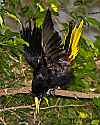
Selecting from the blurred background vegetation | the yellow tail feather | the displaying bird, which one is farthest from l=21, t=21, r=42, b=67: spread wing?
the blurred background vegetation

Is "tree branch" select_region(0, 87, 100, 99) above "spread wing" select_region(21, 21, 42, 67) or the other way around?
the other way around

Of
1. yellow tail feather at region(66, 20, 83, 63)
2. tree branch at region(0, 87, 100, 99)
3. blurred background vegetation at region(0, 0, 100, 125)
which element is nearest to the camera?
yellow tail feather at region(66, 20, 83, 63)

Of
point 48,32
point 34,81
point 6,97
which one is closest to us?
point 48,32

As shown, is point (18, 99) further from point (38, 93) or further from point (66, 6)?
point (66, 6)

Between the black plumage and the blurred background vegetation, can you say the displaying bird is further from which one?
the blurred background vegetation

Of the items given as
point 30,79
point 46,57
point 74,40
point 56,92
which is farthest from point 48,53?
point 30,79

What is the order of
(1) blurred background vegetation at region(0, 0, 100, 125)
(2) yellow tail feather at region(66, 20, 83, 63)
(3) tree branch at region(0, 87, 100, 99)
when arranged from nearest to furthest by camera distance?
(2) yellow tail feather at region(66, 20, 83, 63)
(3) tree branch at region(0, 87, 100, 99)
(1) blurred background vegetation at region(0, 0, 100, 125)

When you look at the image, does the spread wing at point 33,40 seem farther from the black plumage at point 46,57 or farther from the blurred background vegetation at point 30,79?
the blurred background vegetation at point 30,79

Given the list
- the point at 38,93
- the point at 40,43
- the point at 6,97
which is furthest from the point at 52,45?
the point at 6,97

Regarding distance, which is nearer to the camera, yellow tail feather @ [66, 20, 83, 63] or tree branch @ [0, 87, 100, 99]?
yellow tail feather @ [66, 20, 83, 63]
